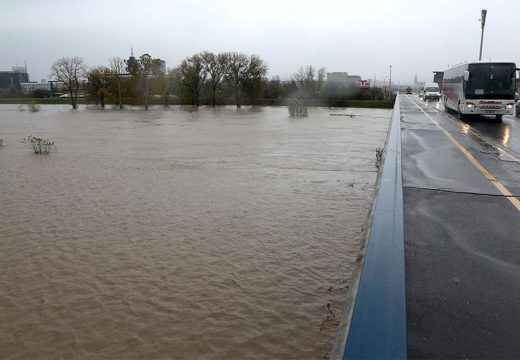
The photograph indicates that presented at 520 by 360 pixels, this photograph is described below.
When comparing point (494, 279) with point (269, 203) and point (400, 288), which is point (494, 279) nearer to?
point (400, 288)

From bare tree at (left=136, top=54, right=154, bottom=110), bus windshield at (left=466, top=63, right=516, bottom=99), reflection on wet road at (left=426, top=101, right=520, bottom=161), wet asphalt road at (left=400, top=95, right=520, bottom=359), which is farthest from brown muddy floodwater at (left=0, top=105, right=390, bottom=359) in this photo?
bare tree at (left=136, top=54, right=154, bottom=110)

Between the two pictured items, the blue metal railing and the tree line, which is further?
the tree line

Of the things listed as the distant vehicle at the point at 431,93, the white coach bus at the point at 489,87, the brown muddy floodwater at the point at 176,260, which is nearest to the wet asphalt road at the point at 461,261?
the brown muddy floodwater at the point at 176,260

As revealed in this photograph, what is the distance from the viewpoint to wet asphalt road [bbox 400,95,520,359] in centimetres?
316

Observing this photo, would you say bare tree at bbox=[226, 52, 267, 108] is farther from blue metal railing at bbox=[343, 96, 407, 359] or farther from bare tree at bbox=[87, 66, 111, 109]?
blue metal railing at bbox=[343, 96, 407, 359]

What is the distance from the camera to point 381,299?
3.26m

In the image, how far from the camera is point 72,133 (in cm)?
2664

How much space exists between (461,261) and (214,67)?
243ft

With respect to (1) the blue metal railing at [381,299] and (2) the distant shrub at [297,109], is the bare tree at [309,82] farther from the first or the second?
(1) the blue metal railing at [381,299]

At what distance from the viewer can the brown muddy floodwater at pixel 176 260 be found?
4535 mm

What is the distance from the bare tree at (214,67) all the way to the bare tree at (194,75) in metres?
0.76

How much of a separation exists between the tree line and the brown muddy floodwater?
5878 cm

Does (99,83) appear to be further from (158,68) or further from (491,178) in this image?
(491,178)

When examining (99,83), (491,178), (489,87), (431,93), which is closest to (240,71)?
(99,83)
